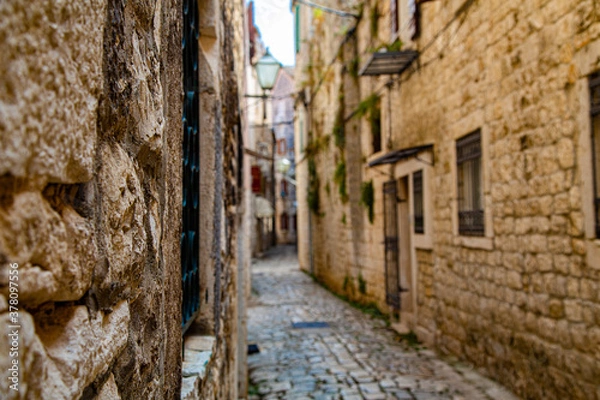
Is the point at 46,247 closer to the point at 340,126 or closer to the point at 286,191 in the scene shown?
the point at 340,126

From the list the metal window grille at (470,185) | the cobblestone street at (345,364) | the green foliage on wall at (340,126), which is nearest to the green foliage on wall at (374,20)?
the green foliage on wall at (340,126)

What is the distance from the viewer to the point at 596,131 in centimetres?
379

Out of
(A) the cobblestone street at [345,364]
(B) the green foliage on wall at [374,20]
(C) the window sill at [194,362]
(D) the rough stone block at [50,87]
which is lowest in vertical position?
(A) the cobblestone street at [345,364]

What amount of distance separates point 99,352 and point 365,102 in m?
9.98

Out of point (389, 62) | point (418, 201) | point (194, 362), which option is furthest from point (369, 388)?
point (389, 62)

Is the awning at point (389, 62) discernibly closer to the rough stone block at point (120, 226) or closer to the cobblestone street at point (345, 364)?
the cobblestone street at point (345, 364)

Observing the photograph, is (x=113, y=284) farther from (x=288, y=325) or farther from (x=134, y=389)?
(x=288, y=325)

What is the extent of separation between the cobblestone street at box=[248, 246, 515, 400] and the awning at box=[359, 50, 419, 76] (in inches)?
156

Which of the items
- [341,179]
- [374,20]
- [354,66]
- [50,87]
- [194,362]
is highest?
[374,20]

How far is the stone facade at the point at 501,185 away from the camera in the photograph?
12.9ft

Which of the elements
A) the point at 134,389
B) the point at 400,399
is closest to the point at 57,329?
the point at 134,389

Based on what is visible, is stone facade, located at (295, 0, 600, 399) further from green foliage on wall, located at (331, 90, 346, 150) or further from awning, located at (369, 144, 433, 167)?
green foliage on wall, located at (331, 90, 346, 150)

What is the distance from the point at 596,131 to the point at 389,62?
173 inches

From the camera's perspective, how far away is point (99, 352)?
0.84 meters
